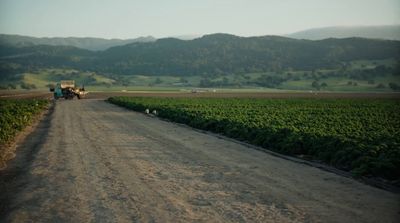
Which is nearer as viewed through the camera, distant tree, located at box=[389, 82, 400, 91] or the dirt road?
the dirt road

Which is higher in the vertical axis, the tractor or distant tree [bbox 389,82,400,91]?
the tractor

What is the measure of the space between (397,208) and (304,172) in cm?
467

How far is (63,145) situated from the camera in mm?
21281

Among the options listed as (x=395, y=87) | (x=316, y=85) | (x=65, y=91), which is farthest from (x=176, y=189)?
(x=316, y=85)

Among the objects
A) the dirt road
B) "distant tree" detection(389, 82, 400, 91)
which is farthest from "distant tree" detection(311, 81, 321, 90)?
the dirt road

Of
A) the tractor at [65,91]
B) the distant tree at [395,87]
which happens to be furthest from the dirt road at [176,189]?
the distant tree at [395,87]

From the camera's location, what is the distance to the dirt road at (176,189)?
9.90m

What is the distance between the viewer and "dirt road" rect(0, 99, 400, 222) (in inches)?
390

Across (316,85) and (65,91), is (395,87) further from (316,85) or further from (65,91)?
(65,91)

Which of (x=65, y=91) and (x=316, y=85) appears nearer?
(x=65, y=91)

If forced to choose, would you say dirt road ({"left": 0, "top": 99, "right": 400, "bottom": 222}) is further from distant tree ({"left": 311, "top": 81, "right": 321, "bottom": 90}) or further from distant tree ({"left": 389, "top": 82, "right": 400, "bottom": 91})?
distant tree ({"left": 311, "top": 81, "right": 321, "bottom": 90})

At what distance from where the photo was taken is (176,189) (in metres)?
12.3

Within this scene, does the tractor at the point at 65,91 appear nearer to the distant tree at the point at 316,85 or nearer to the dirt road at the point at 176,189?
the dirt road at the point at 176,189

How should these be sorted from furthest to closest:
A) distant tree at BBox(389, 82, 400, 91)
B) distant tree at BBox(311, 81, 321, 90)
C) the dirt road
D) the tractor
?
distant tree at BBox(311, 81, 321, 90), distant tree at BBox(389, 82, 400, 91), the tractor, the dirt road
